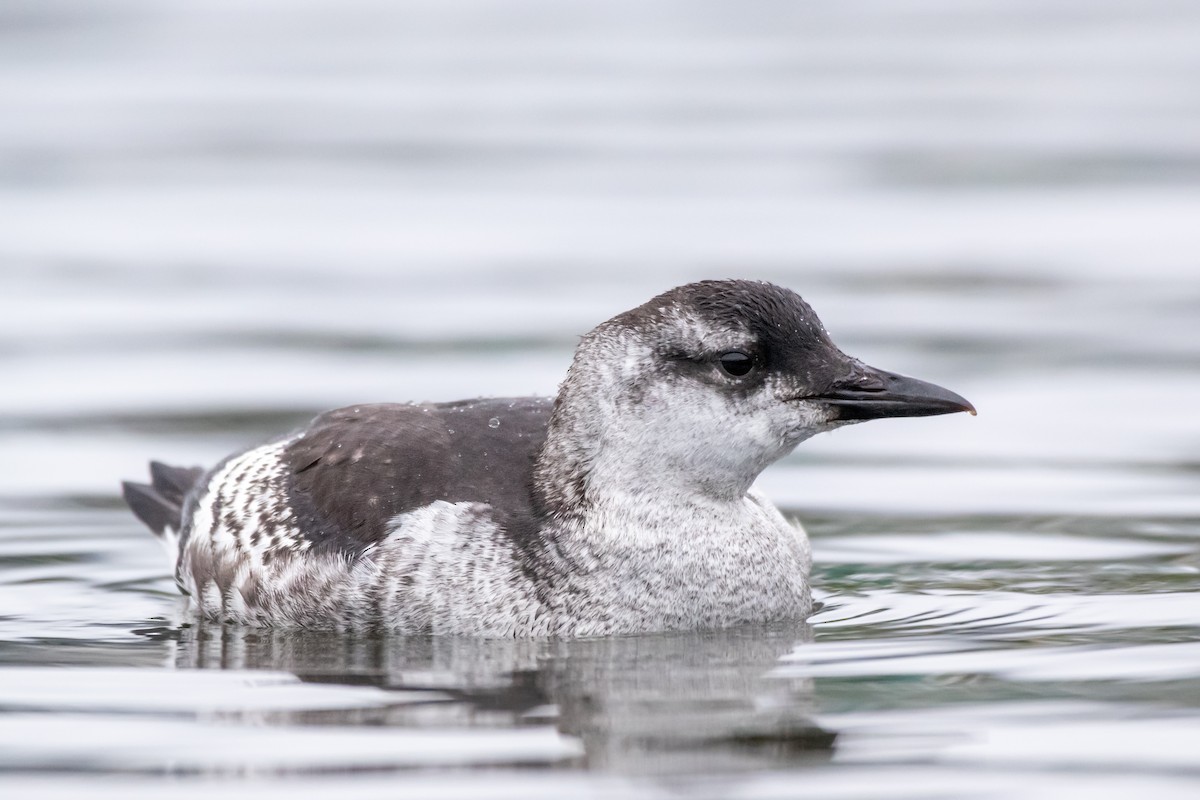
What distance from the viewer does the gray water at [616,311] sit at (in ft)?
22.3

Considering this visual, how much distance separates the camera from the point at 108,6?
1076 inches

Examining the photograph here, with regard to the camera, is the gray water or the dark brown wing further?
the dark brown wing

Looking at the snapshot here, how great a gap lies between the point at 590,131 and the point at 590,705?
529 inches

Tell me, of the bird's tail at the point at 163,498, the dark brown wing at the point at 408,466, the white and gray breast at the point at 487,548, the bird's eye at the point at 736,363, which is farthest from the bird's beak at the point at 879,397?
the bird's tail at the point at 163,498

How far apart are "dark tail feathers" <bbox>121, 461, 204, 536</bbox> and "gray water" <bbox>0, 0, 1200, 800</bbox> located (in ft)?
0.88

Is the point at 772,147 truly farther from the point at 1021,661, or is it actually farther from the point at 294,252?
the point at 1021,661

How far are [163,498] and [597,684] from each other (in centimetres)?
301

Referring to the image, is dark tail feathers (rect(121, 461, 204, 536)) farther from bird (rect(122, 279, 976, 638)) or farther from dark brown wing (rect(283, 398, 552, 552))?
bird (rect(122, 279, 976, 638))

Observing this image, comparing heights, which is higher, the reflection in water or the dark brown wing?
the dark brown wing

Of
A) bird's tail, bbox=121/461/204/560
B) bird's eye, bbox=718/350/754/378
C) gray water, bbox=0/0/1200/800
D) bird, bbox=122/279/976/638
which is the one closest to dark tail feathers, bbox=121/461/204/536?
bird's tail, bbox=121/461/204/560

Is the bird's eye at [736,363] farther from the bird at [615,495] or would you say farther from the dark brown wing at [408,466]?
the dark brown wing at [408,466]

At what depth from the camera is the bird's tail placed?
9.66 meters

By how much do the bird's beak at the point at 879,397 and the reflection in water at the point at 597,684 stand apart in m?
0.81

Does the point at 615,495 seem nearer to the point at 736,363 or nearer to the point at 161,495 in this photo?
the point at 736,363
